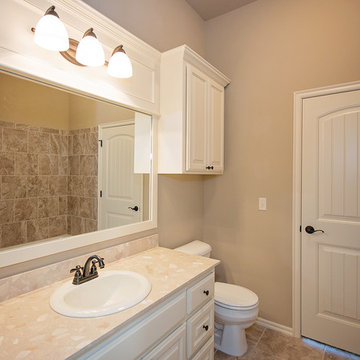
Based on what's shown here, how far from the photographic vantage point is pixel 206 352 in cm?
150

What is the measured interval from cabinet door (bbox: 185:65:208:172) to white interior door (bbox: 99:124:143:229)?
1.38 feet

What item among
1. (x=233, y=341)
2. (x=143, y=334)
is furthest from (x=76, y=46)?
(x=233, y=341)

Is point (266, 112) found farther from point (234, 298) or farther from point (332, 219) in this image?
point (234, 298)

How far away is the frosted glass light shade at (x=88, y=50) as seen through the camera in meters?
1.21

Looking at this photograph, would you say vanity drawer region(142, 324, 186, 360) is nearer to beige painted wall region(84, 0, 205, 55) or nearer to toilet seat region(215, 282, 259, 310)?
toilet seat region(215, 282, 259, 310)

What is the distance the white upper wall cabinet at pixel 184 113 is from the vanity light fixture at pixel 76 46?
44 cm

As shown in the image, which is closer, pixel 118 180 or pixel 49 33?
pixel 49 33

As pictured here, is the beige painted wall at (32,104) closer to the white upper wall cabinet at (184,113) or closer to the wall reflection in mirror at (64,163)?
the wall reflection in mirror at (64,163)

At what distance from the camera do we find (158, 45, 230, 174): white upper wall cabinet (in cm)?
176

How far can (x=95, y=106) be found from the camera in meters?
1.43

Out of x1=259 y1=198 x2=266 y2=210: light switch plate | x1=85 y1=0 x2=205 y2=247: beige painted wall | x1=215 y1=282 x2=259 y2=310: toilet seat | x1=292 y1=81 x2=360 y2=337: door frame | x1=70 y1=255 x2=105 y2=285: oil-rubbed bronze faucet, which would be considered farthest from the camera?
x1=259 y1=198 x2=266 y2=210: light switch plate

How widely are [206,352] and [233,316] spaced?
359 millimetres

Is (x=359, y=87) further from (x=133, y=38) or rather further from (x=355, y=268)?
(x=133, y=38)

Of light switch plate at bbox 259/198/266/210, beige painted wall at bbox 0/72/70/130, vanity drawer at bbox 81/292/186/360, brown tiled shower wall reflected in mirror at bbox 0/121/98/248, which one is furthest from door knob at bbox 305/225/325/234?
beige painted wall at bbox 0/72/70/130
